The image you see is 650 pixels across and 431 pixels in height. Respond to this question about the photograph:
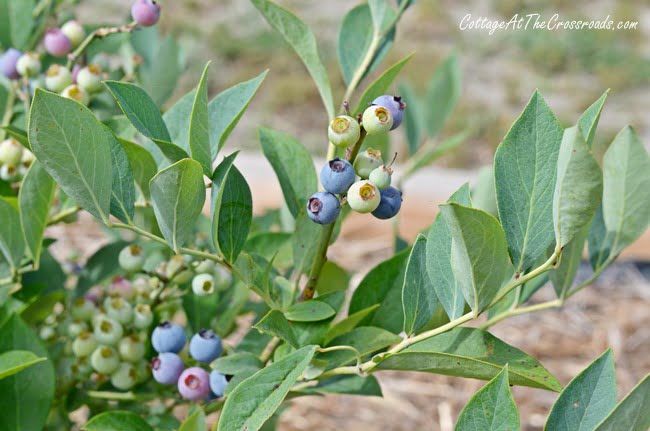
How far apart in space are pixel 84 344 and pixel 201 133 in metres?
0.29

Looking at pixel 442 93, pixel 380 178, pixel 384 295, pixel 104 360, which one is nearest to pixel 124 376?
pixel 104 360

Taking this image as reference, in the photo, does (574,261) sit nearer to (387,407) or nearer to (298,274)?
(298,274)

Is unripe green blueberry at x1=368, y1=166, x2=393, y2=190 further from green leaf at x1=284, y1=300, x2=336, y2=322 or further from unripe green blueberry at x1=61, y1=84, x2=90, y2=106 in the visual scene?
unripe green blueberry at x1=61, y1=84, x2=90, y2=106

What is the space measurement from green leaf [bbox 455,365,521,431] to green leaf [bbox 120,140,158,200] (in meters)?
0.26

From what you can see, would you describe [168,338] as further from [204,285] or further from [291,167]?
[291,167]

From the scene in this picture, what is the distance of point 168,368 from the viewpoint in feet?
2.02

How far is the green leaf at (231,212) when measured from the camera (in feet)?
1.65

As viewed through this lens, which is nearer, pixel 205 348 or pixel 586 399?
pixel 586 399

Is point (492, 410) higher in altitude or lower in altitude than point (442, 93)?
lower

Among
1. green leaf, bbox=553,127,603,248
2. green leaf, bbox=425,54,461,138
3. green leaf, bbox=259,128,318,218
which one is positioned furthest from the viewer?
green leaf, bbox=425,54,461,138

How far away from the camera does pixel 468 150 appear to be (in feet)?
9.88

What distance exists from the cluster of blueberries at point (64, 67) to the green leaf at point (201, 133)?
19cm

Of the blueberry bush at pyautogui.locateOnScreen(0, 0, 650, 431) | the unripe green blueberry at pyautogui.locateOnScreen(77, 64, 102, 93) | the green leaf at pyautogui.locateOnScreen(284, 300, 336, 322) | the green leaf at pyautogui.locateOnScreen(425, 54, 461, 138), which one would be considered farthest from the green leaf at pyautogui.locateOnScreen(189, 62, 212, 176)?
the green leaf at pyautogui.locateOnScreen(425, 54, 461, 138)

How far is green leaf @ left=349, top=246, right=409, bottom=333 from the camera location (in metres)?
0.63
